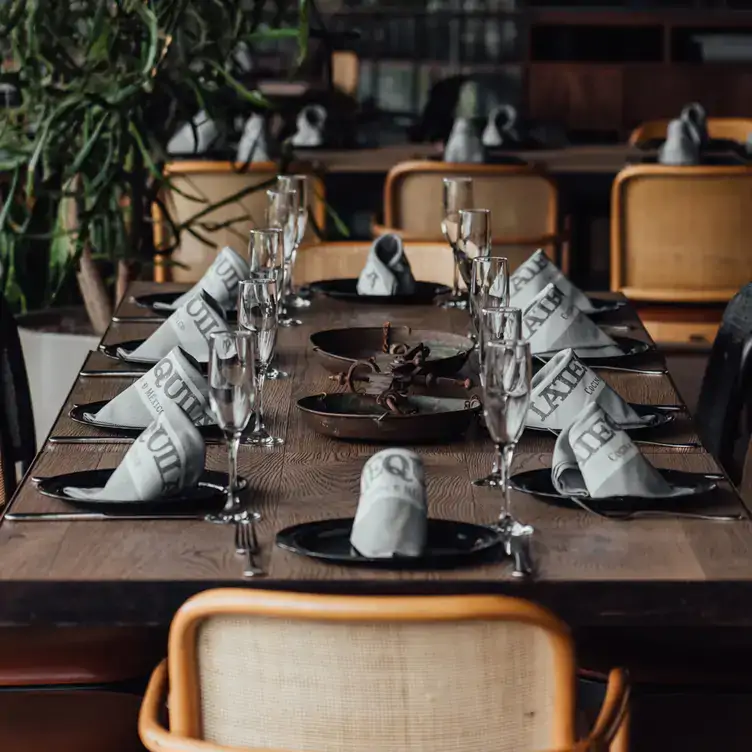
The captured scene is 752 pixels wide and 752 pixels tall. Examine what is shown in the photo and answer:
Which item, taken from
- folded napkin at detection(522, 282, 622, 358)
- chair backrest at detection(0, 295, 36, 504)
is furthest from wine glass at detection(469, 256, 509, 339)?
chair backrest at detection(0, 295, 36, 504)

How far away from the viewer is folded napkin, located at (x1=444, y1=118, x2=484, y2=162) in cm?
425

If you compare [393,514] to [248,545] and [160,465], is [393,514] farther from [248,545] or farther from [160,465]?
[160,465]

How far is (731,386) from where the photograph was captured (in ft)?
7.94

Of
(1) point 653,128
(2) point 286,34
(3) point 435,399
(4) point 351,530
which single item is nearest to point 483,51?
(1) point 653,128

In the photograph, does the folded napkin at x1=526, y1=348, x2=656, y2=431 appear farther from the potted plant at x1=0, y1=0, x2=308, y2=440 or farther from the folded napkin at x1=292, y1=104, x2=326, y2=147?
the folded napkin at x1=292, y1=104, x2=326, y2=147

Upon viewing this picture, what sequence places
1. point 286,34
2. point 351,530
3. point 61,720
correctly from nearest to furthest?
point 351,530 → point 61,720 → point 286,34

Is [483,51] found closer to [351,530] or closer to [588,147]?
[588,147]

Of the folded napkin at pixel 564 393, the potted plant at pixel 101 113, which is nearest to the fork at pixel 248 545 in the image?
the folded napkin at pixel 564 393

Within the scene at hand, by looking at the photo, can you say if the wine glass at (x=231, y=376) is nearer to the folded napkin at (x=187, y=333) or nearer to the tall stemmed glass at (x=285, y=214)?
the folded napkin at (x=187, y=333)

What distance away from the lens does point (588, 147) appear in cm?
510

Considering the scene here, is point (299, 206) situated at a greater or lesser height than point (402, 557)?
greater

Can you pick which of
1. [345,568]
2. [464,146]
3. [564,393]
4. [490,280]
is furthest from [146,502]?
[464,146]

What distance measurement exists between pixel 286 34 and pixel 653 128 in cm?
281

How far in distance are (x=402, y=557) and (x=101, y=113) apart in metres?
2.17
